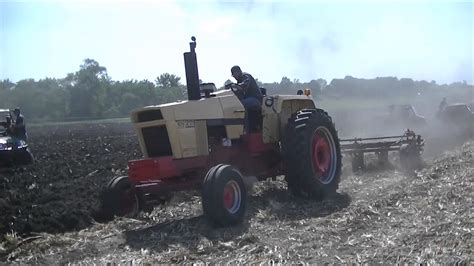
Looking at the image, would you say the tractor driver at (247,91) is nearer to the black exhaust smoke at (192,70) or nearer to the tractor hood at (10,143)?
the black exhaust smoke at (192,70)

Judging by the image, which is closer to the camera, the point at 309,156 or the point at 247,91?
the point at 309,156

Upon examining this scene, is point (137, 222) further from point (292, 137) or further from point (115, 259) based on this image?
point (292, 137)

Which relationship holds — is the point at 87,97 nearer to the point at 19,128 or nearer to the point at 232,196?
the point at 19,128

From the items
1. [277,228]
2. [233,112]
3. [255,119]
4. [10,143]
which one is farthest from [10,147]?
[277,228]

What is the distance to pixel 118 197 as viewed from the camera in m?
8.31

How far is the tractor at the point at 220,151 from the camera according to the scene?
25.0 feet

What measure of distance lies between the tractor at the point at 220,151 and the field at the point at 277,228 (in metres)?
0.32

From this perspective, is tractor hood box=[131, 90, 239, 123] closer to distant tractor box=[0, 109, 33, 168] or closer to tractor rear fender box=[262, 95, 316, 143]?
tractor rear fender box=[262, 95, 316, 143]

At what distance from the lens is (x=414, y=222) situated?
21.5 ft

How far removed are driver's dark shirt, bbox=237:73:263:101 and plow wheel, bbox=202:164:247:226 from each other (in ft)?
6.59

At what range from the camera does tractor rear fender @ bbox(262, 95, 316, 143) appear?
9.46 m

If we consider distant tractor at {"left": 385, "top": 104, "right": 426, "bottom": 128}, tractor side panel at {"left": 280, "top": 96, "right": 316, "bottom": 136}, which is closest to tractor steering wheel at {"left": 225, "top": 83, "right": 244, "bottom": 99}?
tractor side panel at {"left": 280, "top": 96, "right": 316, "bottom": 136}

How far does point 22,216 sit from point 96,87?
58.0 meters

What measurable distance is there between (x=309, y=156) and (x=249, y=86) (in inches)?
55.3
